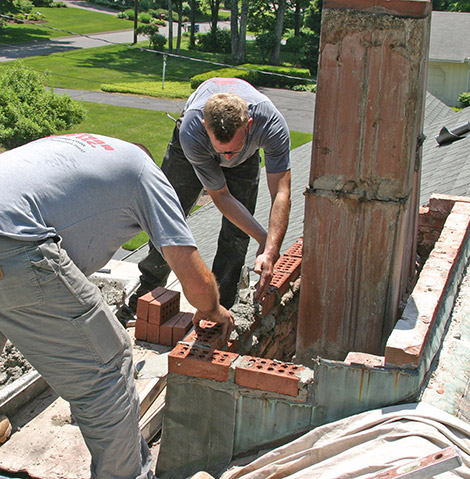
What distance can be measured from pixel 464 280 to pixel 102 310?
8.02 ft

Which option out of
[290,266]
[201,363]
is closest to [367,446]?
[201,363]

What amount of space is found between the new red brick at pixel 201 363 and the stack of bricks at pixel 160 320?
1.37m

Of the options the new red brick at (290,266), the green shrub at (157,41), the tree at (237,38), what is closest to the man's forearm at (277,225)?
the new red brick at (290,266)

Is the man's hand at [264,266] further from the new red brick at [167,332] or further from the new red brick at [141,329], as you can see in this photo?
the new red brick at [141,329]

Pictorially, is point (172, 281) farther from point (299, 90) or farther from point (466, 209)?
Result: point (299, 90)

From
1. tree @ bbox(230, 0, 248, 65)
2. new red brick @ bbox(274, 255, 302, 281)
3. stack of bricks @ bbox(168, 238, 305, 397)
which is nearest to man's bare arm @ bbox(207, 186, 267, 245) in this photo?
new red brick @ bbox(274, 255, 302, 281)

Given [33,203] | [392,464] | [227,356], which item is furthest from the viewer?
[227,356]

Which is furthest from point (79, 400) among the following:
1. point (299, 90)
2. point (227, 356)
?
point (299, 90)

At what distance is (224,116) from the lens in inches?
131

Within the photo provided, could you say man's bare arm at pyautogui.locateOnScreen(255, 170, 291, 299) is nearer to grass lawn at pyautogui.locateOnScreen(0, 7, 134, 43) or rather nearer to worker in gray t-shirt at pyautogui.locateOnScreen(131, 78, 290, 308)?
worker in gray t-shirt at pyautogui.locateOnScreen(131, 78, 290, 308)

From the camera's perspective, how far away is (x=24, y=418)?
384cm

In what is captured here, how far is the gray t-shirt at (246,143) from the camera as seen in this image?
390 cm

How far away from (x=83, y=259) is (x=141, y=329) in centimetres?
185

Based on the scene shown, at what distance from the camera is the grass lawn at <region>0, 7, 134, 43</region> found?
42125mm
